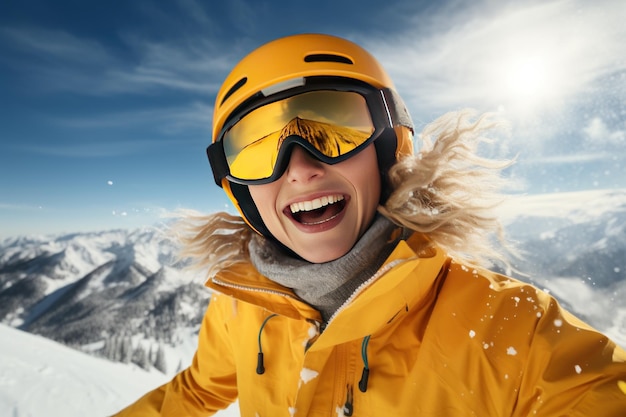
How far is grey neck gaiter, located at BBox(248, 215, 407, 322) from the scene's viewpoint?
177cm

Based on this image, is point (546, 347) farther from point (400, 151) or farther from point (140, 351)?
point (140, 351)

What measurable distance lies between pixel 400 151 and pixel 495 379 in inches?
55.3

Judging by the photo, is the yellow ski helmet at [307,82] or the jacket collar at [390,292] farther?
the yellow ski helmet at [307,82]

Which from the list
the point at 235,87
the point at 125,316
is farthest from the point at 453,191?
the point at 125,316

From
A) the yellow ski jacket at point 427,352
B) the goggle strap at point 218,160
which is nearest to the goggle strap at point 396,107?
the yellow ski jacket at point 427,352

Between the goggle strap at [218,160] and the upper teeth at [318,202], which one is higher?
the goggle strap at [218,160]

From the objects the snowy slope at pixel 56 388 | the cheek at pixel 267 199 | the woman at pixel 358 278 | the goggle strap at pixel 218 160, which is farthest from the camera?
the snowy slope at pixel 56 388

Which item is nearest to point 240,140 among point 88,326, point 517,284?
point 517,284

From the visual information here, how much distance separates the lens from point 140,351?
83062mm

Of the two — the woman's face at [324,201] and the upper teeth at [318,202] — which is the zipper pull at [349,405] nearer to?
the woman's face at [324,201]

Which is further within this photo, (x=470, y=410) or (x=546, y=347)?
(x=470, y=410)

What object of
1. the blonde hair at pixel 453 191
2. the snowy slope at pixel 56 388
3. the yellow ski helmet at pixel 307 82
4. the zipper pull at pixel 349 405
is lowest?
the snowy slope at pixel 56 388

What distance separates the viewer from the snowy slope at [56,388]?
19.6ft

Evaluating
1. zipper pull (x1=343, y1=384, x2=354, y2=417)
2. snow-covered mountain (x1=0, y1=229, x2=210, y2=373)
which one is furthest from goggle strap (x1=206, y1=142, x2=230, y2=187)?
snow-covered mountain (x1=0, y1=229, x2=210, y2=373)
